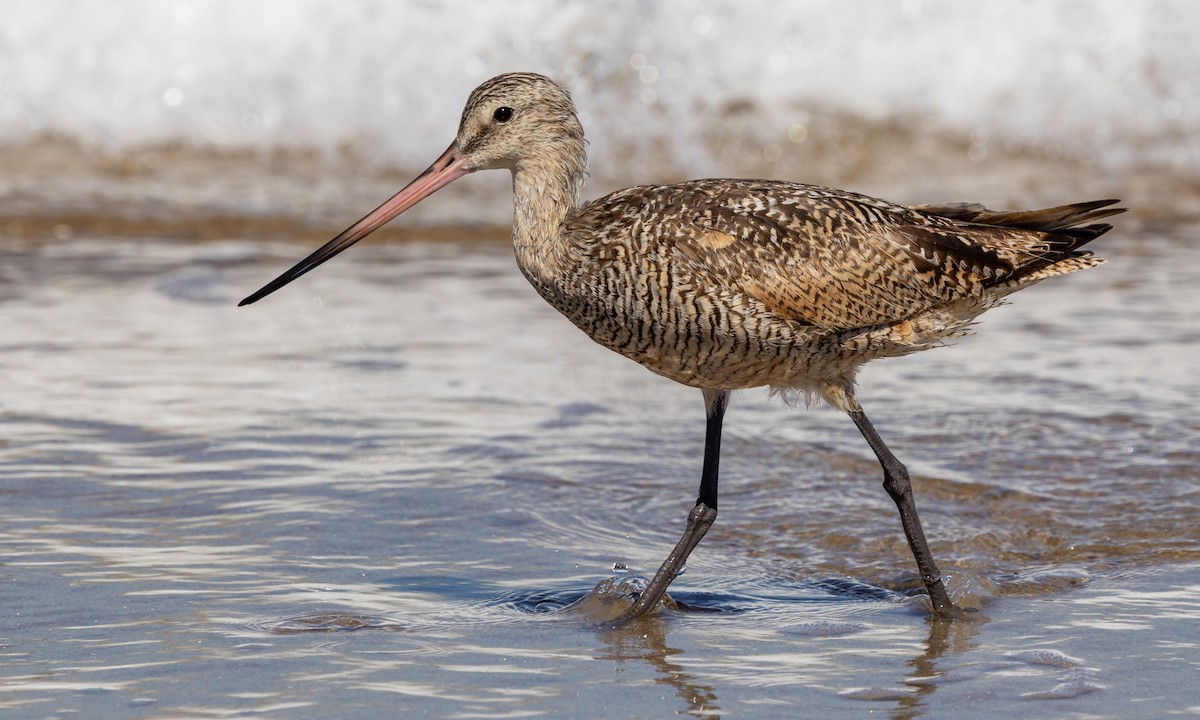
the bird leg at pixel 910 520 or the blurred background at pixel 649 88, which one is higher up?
the blurred background at pixel 649 88

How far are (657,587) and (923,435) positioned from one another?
7.62ft

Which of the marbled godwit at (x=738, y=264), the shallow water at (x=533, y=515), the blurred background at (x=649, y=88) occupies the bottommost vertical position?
the shallow water at (x=533, y=515)

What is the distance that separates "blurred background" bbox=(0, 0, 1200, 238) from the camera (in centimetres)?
1375

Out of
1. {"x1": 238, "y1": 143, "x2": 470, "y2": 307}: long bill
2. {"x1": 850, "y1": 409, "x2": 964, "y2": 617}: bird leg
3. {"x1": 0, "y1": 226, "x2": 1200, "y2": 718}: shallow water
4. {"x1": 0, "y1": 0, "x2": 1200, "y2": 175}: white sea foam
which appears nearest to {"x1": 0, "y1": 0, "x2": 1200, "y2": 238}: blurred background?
{"x1": 0, "y1": 0, "x2": 1200, "y2": 175}: white sea foam

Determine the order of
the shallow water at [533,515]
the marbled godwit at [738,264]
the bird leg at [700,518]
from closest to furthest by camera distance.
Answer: the shallow water at [533,515] → the marbled godwit at [738,264] → the bird leg at [700,518]

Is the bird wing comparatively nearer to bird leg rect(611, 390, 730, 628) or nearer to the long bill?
bird leg rect(611, 390, 730, 628)

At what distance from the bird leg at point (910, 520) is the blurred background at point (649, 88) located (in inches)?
314

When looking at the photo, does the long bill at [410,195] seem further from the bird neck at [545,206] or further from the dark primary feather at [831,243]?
the dark primary feather at [831,243]

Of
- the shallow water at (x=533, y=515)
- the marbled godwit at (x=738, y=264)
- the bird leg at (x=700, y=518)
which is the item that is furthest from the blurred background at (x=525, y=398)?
the marbled godwit at (x=738, y=264)

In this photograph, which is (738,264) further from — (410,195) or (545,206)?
(410,195)

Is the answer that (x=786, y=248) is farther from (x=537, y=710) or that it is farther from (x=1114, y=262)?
(x=1114, y=262)

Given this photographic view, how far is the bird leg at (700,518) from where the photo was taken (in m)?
5.31

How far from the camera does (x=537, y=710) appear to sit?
4.34 metres

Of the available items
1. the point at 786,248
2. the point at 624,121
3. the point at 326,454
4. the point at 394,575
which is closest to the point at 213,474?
the point at 326,454
